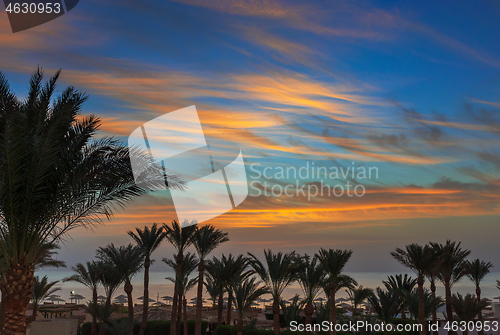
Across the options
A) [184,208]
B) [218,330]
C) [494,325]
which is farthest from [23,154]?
[494,325]

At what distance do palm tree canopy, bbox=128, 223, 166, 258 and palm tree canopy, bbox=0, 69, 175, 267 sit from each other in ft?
57.8

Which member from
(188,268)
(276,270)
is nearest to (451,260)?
(276,270)

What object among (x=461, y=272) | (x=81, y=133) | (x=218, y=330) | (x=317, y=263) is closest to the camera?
(x=81, y=133)

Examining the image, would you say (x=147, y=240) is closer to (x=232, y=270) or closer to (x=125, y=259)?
(x=125, y=259)

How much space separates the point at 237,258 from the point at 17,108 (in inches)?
775

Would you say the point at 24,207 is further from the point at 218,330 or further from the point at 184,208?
the point at 218,330

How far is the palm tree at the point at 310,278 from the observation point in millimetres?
25578

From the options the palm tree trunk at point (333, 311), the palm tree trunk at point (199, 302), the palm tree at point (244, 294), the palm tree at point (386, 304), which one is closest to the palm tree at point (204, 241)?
the palm tree trunk at point (199, 302)

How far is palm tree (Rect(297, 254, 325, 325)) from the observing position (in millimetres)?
25578

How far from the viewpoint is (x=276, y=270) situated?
2445cm

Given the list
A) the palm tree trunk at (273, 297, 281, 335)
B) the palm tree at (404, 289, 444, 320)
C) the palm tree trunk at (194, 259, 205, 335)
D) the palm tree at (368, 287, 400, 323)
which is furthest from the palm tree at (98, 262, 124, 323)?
the palm tree at (404, 289, 444, 320)

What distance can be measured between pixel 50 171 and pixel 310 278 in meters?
19.1

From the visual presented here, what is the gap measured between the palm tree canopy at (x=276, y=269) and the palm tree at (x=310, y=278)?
119 cm

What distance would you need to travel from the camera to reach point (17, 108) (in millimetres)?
9680
